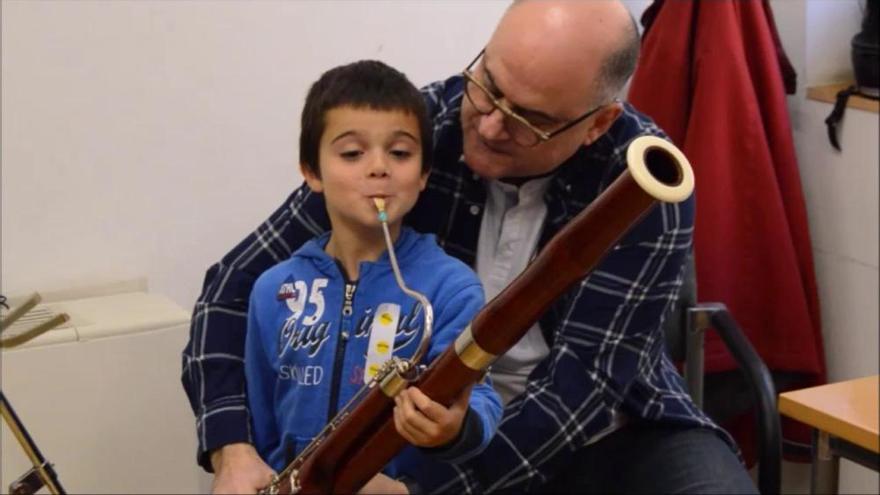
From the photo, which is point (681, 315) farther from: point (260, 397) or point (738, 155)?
point (260, 397)

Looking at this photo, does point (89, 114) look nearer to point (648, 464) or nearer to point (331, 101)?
point (331, 101)

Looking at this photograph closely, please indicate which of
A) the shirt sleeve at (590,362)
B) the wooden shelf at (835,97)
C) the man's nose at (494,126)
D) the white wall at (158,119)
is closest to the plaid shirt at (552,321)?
the shirt sleeve at (590,362)

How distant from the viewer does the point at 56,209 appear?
1.62 metres

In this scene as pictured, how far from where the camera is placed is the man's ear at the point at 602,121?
137cm

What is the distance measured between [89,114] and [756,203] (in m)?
0.97

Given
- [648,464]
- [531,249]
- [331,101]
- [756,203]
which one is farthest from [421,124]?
[756,203]

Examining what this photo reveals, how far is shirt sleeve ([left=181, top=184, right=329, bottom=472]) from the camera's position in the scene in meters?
1.27

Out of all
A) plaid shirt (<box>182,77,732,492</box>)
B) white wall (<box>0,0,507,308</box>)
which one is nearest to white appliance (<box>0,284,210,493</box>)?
white wall (<box>0,0,507,308</box>)

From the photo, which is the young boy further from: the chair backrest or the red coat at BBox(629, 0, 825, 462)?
the red coat at BBox(629, 0, 825, 462)

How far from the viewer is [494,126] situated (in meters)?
1.30

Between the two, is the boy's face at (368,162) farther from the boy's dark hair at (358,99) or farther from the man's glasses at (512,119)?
the man's glasses at (512,119)

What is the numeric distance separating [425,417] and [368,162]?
29 centimetres

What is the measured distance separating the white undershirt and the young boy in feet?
0.51

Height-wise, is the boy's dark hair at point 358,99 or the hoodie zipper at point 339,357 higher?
the boy's dark hair at point 358,99
